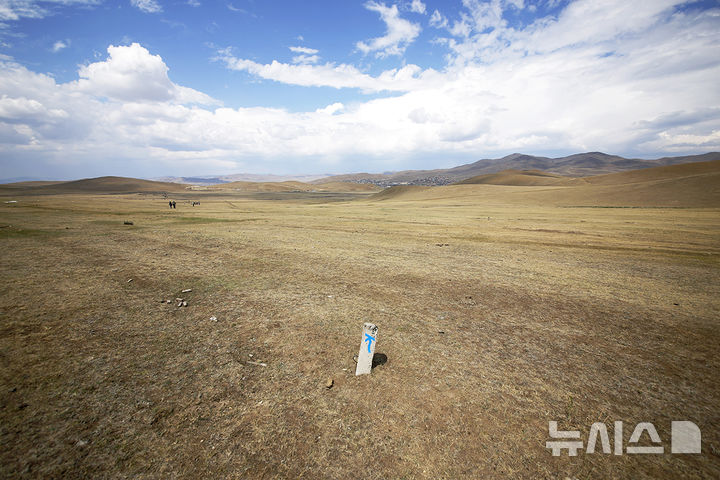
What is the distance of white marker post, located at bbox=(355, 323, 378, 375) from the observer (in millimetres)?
5714

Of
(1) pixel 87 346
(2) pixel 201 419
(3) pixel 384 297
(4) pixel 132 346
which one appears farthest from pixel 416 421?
(1) pixel 87 346

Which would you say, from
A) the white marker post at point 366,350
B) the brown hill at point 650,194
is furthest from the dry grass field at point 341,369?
the brown hill at point 650,194

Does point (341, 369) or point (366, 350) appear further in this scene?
point (341, 369)

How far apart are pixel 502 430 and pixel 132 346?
312 inches

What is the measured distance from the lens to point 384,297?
404 inches

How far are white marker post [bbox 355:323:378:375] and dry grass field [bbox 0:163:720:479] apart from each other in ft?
0.68

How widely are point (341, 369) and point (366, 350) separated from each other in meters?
0.76

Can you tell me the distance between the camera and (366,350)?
5848 millimetres

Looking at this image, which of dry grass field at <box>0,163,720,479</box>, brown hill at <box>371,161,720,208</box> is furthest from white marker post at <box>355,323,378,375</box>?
brown hill at <box>371,161,720,208</box>

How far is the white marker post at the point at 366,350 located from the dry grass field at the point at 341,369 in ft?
0.68

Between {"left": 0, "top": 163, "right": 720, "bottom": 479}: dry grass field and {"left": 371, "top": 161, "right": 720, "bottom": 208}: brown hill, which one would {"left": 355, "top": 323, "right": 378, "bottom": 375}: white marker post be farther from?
{"left": 371, "top": 161, "right": 720, "bottom": 208}: brown hill

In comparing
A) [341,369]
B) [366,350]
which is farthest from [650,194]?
[341,369]

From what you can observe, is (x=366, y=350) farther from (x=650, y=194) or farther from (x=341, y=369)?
(x=650, y=194)

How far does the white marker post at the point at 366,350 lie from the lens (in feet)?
18.7
